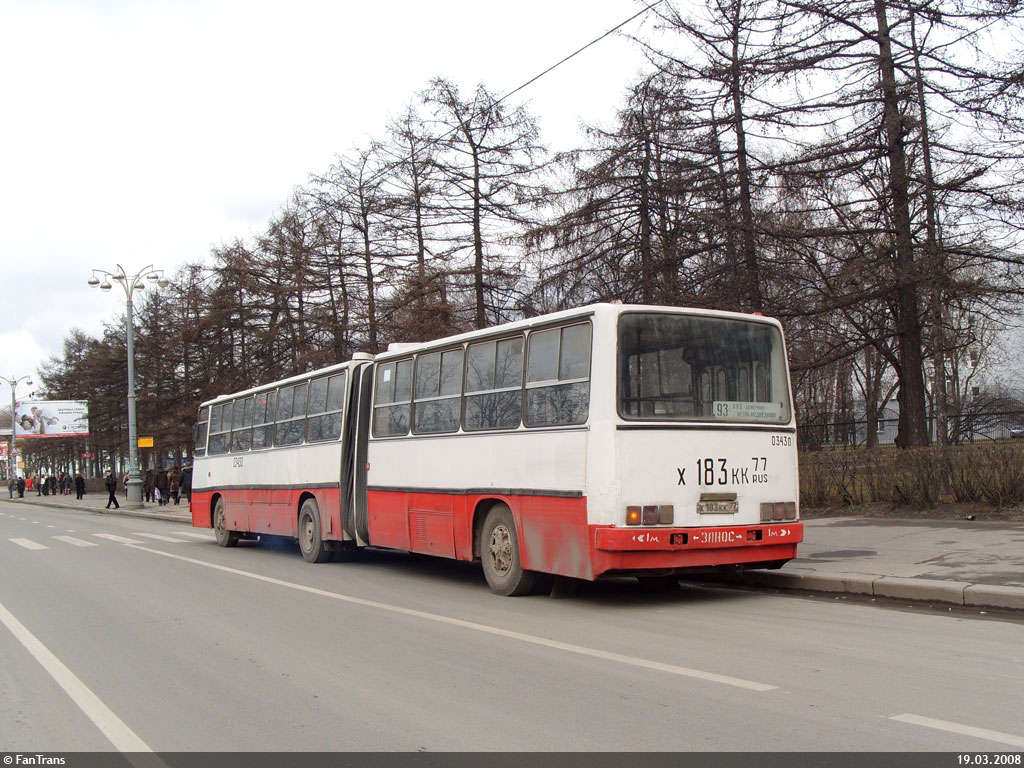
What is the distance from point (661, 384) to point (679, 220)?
1257cm

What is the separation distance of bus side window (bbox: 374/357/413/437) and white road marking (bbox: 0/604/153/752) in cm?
500

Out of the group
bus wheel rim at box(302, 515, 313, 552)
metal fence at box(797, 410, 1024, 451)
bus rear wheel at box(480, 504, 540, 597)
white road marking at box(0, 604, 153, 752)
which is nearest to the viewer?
white road marking at box(0, 604, 153, 752)

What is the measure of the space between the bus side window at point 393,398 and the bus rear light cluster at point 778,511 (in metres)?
4.85

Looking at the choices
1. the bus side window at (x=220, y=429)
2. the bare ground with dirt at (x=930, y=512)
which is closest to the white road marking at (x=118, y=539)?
the bus side window at (x=220, y=429)

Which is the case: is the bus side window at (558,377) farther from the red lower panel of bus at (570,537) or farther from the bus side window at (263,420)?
the bus side window at (263,420)

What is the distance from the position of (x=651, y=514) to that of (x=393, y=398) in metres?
4.98

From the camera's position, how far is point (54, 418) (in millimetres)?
61250

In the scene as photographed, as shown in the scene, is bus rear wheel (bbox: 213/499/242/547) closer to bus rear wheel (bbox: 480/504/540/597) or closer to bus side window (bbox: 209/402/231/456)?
bus side window (bbox: 209/402/231/456)

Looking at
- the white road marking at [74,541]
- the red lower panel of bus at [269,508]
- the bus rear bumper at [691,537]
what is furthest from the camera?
the white road marking at [74,541]

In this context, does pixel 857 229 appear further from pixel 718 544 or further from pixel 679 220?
pixel 718 544

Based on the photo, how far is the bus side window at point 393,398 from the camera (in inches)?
472

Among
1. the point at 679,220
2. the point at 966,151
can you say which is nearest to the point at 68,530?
A: the point at 679,220

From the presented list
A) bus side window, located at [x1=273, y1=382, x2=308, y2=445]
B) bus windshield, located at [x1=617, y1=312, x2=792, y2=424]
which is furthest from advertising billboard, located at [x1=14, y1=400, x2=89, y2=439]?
bus windshield, located at [x1=617, y1=312, x2=792, y2=424]

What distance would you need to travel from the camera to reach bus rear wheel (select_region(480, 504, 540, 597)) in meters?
9.71
